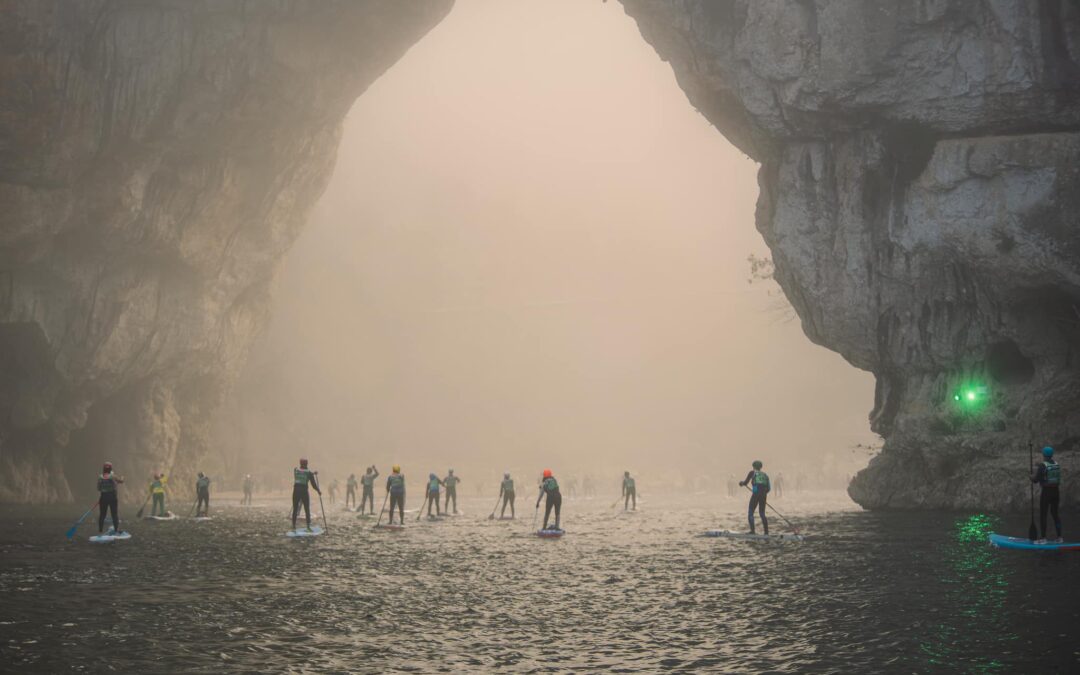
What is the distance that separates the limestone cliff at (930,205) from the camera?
29.6 meters

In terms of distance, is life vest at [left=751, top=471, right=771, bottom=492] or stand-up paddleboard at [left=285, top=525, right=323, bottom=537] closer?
life vest at [left=751, top=471, right=771, bottom=492]

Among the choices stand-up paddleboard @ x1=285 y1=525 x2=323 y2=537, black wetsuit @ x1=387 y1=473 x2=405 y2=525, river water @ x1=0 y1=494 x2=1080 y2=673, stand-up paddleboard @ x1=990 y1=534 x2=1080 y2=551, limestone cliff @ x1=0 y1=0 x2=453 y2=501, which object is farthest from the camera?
limestone cliff @ x1=0 y1=0 x2=453 y2=501

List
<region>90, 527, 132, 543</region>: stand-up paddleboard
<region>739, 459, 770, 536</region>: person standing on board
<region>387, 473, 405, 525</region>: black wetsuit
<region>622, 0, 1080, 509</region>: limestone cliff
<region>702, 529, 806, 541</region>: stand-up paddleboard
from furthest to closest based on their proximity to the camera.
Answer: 1. <region>387, 473, 405, 525</region>: black wetsuit
2. <region>622, 0, 1080, 509</region>: limestone cliff
3. <region>739, 459, 770, 536</region>: person standing on board
4. <region>90, 527, 132, 543</region>: stand-up paddleboard
5. <region>702, 529, 806, 541</region>: stand-up paddleboard

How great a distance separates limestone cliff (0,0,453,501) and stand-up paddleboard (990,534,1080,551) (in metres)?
39.3

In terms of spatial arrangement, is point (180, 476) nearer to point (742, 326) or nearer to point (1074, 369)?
point (1074, 369)

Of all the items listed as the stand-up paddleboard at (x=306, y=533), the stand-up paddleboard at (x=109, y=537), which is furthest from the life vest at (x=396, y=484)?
the stand-up paddleboard at (x=109, y=537)

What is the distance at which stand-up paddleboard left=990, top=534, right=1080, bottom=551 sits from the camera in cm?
1739

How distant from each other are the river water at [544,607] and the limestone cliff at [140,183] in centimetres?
2637

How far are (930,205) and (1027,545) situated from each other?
16.9 m

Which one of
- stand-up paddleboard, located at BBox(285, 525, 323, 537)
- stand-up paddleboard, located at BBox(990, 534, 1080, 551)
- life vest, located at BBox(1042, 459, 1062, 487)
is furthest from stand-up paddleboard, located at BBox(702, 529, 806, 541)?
stand-up paddleboard, located at BBox(285, 525, 323, 537)

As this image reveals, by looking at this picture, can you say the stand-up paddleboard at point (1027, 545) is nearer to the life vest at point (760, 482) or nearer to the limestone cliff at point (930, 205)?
the life vest at point (760, 482)

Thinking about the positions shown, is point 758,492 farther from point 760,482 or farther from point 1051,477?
point 1051,477

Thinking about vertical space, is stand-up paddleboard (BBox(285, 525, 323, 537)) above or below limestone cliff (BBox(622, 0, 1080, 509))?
below

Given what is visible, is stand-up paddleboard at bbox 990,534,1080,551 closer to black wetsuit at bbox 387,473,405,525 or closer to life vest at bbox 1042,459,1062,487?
life vest at bbox 1042,459,1062,487
